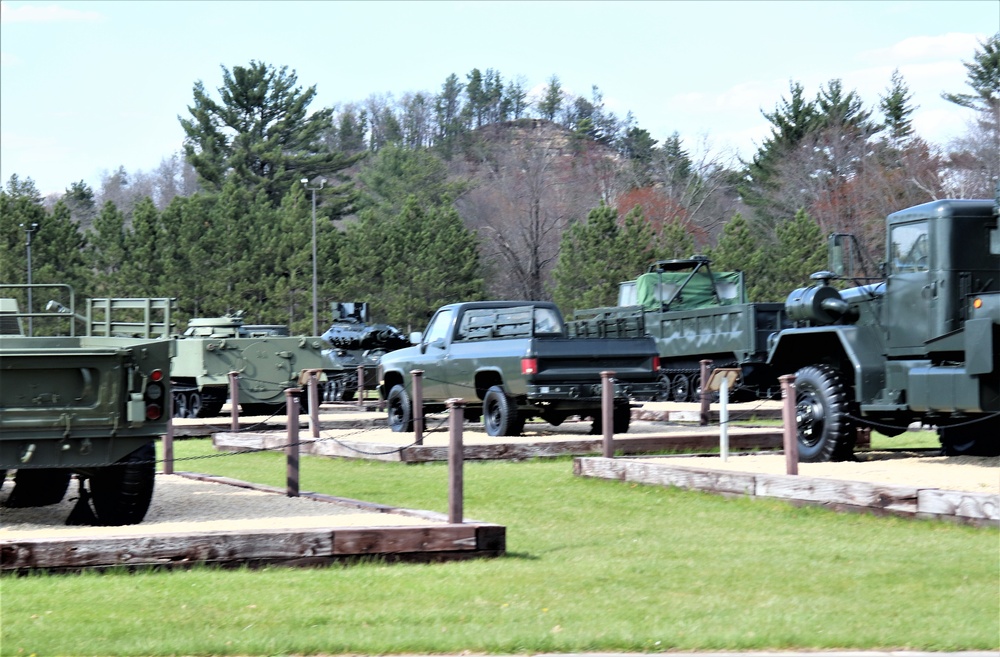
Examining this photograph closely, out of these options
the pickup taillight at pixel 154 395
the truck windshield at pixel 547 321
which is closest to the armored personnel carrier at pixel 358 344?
the truck windshield at pixel 547 321

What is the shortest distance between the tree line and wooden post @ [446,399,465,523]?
4191cm

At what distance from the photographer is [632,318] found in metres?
33.3

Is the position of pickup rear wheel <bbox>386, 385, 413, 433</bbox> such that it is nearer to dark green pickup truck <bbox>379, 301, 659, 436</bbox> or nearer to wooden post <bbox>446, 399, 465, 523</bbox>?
dark green pickup truck <bbox>379, 301, 659, 436</bbox>

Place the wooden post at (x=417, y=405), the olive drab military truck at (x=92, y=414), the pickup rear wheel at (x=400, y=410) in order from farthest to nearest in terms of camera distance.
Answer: the pickup rear wheel at (x=400, y=410) < the wooden post at (x=417, y=405) < the olive drab military truck at (x=92, y=414)

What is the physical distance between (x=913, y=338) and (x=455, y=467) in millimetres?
6096

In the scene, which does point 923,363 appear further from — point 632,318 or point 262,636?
point 632,318

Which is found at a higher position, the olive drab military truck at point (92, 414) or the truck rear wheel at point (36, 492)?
the olive drab military truck at point (92, 414)

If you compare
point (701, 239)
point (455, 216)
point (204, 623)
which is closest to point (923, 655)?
point (204, 623)

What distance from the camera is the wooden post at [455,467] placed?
9.86 metres

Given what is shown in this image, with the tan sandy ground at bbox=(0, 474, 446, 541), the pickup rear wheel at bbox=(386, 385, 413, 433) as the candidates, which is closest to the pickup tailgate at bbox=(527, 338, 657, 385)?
the pickup rear wheel at bbox=(386, 385, 413, 433)

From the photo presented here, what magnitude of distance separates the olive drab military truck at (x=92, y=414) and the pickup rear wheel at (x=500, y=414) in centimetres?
902

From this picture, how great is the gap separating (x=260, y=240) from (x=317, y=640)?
55.3 metres

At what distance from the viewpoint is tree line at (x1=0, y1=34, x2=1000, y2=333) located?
53469mm

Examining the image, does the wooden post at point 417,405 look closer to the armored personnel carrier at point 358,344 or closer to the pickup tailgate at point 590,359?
the pickup tailgate at point 590,359
